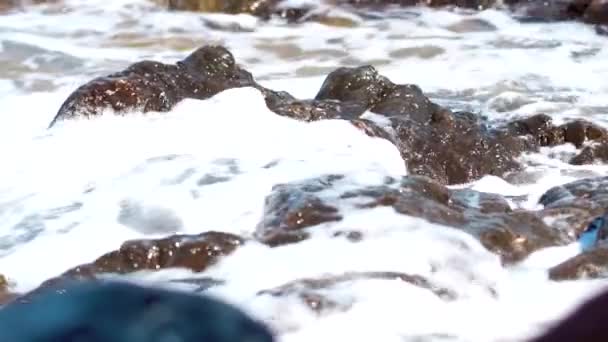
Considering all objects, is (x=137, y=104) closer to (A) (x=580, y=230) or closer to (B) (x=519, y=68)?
(A) (x=580, y=230)

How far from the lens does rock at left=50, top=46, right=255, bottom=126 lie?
611cm

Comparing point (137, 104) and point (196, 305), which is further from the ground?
point (196, 305)

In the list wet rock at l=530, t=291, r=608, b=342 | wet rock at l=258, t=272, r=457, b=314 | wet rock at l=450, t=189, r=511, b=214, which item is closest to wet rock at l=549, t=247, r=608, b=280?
wet rock at l=258, t=272, r=457, b=314

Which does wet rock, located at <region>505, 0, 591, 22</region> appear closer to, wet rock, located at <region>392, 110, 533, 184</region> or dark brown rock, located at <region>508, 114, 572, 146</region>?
dark brown rock, located at <region>508, 114, 572, 146</region>

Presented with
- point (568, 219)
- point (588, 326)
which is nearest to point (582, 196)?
point (568, 219)

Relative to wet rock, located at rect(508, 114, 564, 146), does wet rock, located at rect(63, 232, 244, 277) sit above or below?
above

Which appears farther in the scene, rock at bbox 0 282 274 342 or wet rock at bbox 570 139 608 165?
wet rock at bbox 570 139 608 165

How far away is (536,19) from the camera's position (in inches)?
508

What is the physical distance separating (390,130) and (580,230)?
1.78 meters

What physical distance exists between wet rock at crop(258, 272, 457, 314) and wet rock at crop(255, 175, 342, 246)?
14.9 inches

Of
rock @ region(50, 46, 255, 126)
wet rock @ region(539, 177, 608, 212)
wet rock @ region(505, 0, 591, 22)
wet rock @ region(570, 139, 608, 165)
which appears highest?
rock @ region(50, 46, 255, 126)

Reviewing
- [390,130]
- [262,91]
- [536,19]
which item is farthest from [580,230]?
[536,19]

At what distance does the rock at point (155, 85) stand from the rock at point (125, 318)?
4.60 m

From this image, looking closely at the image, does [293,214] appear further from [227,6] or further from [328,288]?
[227,6]
